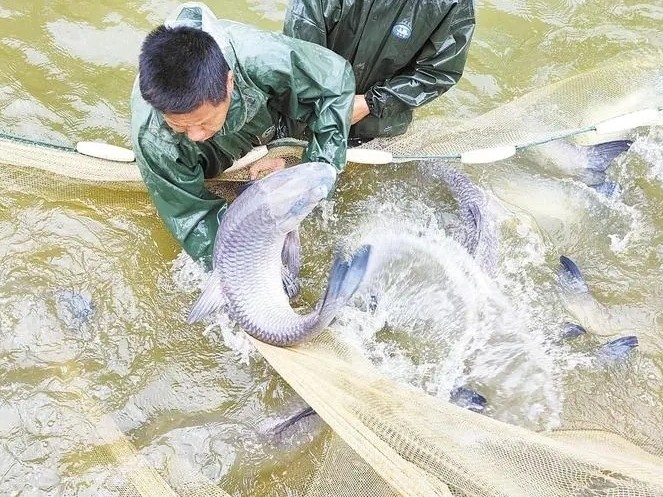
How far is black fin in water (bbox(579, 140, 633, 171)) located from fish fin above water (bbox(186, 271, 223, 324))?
2.55 meters

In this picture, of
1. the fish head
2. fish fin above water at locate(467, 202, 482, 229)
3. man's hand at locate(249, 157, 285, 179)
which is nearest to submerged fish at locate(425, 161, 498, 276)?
fish fin above water at locate(467, 202, 482, 229)

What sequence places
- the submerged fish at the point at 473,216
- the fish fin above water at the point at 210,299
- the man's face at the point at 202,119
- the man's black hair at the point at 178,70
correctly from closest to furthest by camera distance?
the man's black hair at the point at 178,70 < the man's face at the point at 202,119 < the fish fin above water at the point at 210,299 < the submerged fish at the point at 473,216

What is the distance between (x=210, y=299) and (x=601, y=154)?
2.68m

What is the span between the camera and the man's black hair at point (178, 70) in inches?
95.5

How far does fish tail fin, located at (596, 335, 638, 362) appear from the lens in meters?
3.56

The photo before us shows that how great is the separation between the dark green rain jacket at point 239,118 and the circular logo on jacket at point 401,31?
1.25 feet

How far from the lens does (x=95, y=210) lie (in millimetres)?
3896

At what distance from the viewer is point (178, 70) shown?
7.93 ft

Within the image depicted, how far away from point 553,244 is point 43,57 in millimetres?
3666

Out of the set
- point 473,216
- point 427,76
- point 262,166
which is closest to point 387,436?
point 262,166

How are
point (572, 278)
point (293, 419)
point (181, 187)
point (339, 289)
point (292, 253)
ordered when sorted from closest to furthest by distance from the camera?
point (339, 289)
point (181, 187)
point (293, 419)
point (292, 253)
point (572, 278)

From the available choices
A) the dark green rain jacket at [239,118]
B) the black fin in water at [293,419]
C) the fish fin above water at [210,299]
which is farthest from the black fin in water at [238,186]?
the black fin in water at [293,419]

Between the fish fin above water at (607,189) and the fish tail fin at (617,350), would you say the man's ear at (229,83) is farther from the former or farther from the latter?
the fish fin above water at (607,189)

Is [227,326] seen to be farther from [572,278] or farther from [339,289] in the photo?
[572,278]
